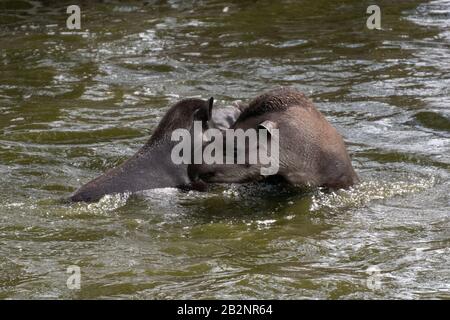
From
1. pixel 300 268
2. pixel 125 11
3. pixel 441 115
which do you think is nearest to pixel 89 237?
pixel 300 268

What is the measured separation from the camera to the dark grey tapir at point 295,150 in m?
7.76

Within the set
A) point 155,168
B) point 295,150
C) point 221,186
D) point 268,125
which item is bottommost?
point 221,186

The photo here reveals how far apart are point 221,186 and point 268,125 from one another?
656mm

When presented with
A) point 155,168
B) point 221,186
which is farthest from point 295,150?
point 155,168

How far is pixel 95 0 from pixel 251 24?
3226 millimetres

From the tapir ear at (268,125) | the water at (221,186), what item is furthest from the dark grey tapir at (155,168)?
the tapir ear at (268,125)

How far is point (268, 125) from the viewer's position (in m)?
7.73

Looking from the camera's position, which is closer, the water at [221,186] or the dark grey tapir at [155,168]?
the water at [221,186]

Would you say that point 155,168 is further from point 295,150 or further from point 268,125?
point 295,150

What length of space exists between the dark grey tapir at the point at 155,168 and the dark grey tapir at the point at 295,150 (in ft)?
0.51

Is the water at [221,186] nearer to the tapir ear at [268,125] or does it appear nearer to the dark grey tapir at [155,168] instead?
the dark grey tapir at [155,168]

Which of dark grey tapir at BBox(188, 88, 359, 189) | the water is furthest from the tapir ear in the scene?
the water

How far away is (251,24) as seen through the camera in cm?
1510

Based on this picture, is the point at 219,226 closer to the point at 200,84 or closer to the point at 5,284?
the point at 5,284
